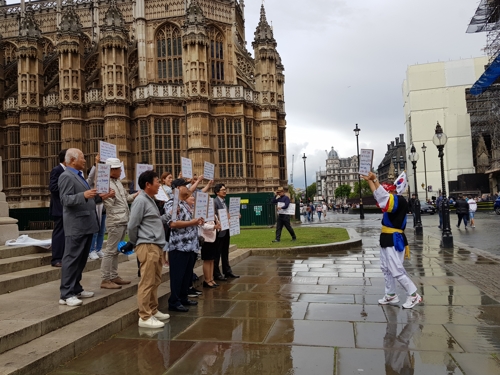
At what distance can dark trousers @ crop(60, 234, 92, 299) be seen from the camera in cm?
504

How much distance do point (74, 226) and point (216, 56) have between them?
2944cm

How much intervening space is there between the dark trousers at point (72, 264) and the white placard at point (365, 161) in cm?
391

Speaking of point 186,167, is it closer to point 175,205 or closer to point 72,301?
point 175,205

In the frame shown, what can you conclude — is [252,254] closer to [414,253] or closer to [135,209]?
[414,253]

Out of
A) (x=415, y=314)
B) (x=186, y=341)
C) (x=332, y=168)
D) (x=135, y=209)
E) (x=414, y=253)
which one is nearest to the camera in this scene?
(x=186, y=341)

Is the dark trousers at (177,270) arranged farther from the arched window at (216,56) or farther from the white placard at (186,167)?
the arched window at (216,56)

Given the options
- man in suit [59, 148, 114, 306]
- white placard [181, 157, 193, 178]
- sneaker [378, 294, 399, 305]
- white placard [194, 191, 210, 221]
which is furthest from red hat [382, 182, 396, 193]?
man in suit [59, 148, 114, 306]

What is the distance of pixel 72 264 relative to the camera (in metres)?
5.11

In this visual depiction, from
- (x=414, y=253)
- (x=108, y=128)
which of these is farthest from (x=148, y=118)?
(x=414, y=253)

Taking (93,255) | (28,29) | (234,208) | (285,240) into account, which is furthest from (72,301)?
(28,29)

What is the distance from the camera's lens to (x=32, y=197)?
30719 mm

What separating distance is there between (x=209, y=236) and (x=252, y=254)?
16.7ft

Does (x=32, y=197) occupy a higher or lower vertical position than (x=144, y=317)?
higher

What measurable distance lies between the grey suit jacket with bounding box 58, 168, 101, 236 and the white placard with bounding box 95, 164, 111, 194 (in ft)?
0.69
